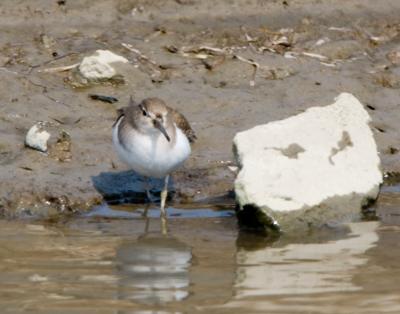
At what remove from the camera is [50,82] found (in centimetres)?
1188

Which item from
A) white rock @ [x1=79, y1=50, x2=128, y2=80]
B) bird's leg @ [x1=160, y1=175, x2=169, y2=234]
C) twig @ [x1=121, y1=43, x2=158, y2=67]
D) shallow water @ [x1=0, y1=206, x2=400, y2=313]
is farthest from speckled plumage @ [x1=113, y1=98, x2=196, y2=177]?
twig @ [x1=121, y1=43, x2=158, y2=67]

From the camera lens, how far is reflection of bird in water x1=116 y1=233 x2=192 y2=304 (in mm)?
7578

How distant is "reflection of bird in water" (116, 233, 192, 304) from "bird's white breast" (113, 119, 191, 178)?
27.0 inches

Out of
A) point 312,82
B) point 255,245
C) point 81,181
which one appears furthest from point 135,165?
point 312,82

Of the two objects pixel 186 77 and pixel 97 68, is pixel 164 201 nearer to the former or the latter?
pixel 97 68

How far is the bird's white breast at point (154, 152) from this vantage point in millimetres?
9805

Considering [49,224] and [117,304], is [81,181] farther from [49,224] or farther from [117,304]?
[117,304]

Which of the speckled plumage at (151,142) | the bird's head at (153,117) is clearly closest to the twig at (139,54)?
the speckled plumage at (151,142)

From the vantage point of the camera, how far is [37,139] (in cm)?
1057

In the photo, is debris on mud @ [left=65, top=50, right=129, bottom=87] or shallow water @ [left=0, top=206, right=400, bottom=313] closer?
shallow water @ [left=0, top=206, right=400, bottom=313]

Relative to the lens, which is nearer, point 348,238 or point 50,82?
point 348,238

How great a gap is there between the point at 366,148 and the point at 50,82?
3.43 metres

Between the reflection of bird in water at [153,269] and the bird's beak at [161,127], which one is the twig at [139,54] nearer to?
the bird's beak at [161,127]

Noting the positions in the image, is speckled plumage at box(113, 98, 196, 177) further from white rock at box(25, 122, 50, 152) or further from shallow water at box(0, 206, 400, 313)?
white rock at box(25, 122, 50, 152)
